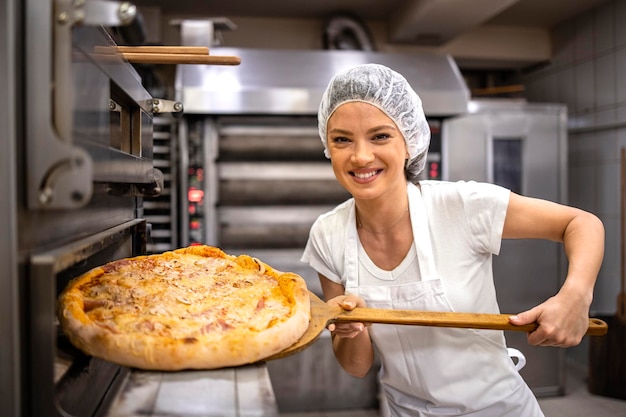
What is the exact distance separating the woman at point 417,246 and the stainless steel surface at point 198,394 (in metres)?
0.50

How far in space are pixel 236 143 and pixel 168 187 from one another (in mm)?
515

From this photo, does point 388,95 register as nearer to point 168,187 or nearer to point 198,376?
point 198,376

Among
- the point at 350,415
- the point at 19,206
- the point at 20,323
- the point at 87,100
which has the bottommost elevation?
the point at 350,415

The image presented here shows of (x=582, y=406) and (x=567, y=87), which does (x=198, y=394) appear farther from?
(x=567, y=87)

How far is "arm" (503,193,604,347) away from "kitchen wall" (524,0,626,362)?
2846mm

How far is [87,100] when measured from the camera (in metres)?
0.85

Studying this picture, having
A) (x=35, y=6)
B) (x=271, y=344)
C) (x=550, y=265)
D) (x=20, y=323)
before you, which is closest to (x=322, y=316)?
(x=271, y=344)

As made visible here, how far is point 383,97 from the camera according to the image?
58.0 inches

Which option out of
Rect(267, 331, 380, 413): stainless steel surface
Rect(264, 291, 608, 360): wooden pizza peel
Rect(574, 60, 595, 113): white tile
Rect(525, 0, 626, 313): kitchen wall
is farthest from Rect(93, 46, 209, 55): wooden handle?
Rect(574, 60, 595, 113): white tile

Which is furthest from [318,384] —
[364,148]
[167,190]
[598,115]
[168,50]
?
[598,115]

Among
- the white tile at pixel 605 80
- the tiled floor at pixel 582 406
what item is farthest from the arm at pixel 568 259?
the white tile at pixel 605 80

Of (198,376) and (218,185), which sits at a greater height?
(218,185)

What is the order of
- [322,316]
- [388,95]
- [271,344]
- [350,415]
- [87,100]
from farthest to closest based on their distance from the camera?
[350,415]
[388,95]
[322,316]
[271,344]
[87,100]

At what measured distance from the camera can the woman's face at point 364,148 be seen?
1432 millimetres
